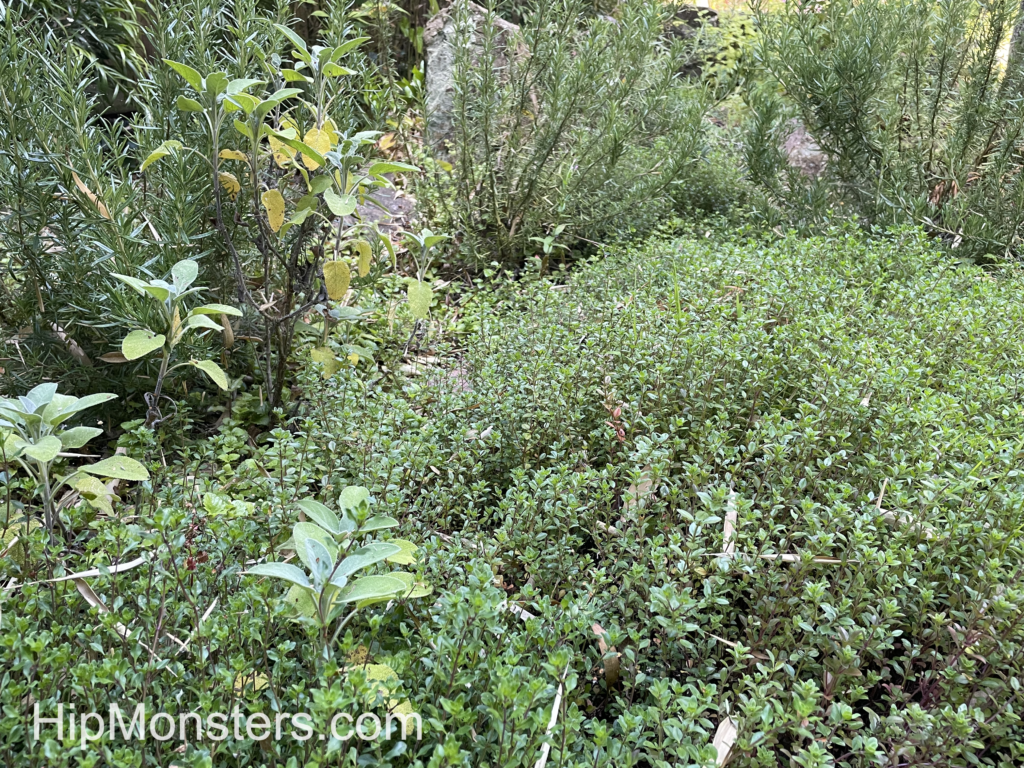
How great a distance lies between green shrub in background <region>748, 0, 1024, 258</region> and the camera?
4059 mm

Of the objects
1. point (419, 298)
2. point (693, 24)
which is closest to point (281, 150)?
point (419, 298)

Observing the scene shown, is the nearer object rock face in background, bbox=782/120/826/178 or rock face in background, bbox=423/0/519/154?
rock face in background, bbox=423/0/519/154

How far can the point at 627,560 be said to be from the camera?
64.2 inches

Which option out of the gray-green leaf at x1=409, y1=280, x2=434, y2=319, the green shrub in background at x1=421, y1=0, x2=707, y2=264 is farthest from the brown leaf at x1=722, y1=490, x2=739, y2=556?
the green shrub in background at x1=421, y1=0, x2=707, y2=264

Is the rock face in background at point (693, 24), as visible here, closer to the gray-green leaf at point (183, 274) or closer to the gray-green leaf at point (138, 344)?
the gray-green leaf at point (183, 274)

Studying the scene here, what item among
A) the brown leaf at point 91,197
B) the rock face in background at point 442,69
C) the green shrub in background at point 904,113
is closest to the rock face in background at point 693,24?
the rock face in background at point 442,69

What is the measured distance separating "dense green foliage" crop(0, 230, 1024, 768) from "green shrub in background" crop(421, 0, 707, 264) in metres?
1.63

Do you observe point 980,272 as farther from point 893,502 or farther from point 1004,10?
point 893,502

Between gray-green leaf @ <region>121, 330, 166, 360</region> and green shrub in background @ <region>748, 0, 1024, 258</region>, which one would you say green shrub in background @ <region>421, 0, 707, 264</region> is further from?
gray-green leaf @ <region>121, 330, 166, 360</region>

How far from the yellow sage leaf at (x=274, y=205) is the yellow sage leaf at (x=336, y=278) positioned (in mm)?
210

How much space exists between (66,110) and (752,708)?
2.52 metres

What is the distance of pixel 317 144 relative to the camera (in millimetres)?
2217

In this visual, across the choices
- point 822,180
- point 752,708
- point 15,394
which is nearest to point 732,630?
point 752,708

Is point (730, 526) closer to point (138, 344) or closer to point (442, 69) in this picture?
point (138, 344)
